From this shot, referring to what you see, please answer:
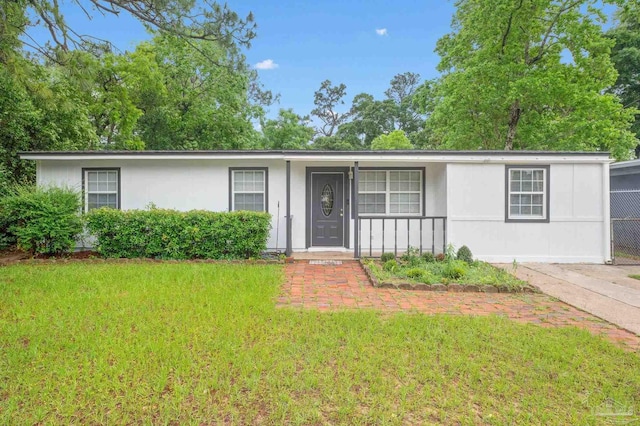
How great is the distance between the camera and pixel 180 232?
8.03 m

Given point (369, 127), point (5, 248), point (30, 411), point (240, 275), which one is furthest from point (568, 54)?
point (369, 127)

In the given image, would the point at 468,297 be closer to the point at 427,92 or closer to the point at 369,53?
the point at 427,92

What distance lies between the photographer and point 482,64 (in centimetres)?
1545

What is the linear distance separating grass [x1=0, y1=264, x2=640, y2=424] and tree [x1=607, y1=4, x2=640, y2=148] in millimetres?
23323

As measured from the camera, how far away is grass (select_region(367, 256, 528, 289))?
5770 mm

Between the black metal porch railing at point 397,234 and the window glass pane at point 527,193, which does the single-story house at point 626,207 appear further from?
the black metal porch railing at point 397,234

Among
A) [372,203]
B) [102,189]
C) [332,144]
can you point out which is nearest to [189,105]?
[102,189]

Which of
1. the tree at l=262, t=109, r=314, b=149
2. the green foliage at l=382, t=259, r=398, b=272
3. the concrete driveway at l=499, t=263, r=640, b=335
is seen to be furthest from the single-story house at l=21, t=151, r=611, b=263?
the tree at l=262, t=109, r=314, b=149

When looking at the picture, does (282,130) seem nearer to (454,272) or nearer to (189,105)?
(189,105)

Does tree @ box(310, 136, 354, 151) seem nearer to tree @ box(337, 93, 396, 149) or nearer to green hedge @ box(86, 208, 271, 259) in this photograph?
tree @ box(337, 93, 396, 149)

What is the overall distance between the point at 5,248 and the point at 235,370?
30.9 ft

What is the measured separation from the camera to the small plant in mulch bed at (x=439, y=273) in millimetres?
5746

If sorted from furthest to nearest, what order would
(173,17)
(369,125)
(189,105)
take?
(369,125), (189,105), (173,17)

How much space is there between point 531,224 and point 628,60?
19.4 metres
